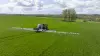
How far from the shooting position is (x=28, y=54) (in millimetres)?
16062

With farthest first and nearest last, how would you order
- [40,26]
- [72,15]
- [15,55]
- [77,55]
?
[72,15]
[40,26]
[77,55]
[15,55]

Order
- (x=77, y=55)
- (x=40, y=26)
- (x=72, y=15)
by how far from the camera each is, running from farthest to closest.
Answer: (x=72, y=15)
(x=40, y=26)
(x=77, y=55)

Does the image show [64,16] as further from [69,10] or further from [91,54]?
[91,54]

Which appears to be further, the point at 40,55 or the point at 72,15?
the point at 72,15

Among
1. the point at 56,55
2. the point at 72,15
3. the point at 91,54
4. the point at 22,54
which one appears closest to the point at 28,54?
the point at 22,54

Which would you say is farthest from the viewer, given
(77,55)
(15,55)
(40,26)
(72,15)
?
(72,15)

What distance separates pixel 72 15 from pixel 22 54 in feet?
252

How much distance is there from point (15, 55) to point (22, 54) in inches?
20.0

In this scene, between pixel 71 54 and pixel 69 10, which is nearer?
pixel 71 54

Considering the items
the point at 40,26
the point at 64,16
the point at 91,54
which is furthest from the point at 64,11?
the point at 91,54

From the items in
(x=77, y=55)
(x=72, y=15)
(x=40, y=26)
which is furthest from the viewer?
(x=72, y=15)

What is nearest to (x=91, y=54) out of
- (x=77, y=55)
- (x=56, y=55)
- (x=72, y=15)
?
(x=77, y=55)

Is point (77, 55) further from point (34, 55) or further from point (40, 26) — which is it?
point (40, 26)

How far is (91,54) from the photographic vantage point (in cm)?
1788
